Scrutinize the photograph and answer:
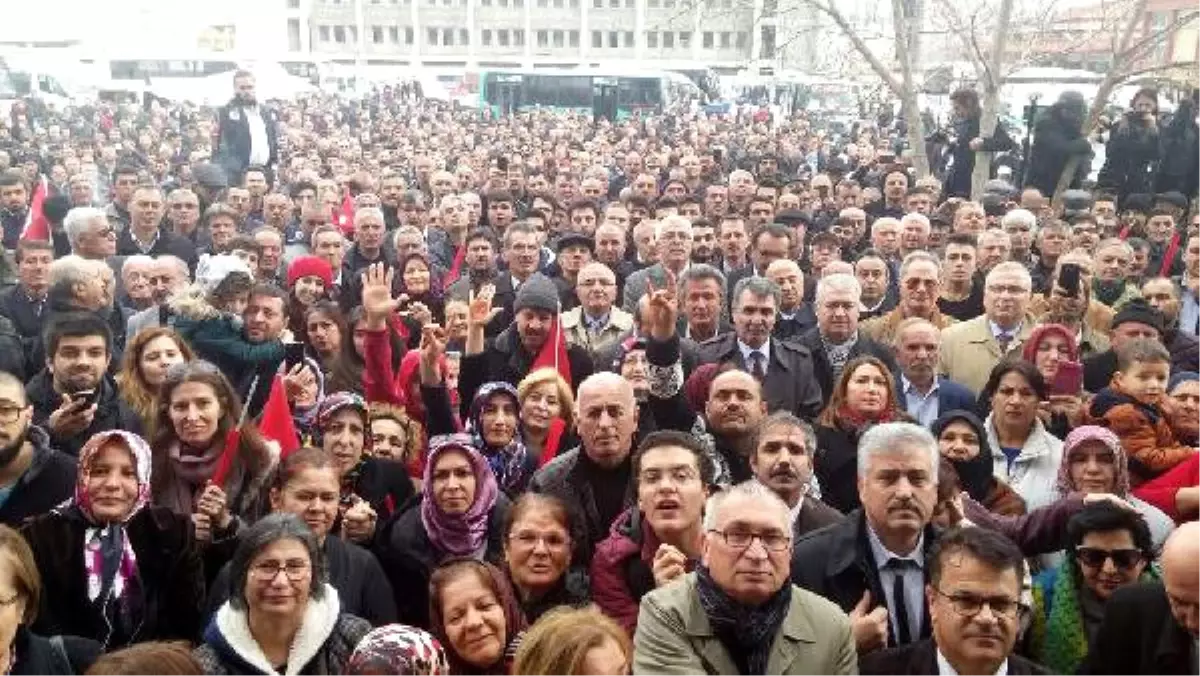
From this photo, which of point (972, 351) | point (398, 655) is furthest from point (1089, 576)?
point (972, 351)

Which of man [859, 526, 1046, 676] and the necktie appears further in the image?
the necktie

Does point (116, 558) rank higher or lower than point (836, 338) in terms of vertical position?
lower

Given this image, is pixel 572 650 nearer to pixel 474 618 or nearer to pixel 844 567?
pixel 474 618

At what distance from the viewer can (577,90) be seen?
35594 mm

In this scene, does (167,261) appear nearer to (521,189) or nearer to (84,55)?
(521,189)

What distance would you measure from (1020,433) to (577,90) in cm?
3201

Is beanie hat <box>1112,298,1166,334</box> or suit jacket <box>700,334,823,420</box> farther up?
beanie hat <box>1112,298,1166,334</box>

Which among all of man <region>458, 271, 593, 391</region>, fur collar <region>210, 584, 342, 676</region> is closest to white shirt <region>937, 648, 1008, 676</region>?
fur collar <region>210, 584, 342, 676</region>

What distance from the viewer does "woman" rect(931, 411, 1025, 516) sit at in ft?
13.7

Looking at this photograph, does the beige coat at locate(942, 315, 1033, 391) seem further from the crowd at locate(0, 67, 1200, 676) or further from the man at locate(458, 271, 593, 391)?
the man at locate(458, 271, 593, 391)

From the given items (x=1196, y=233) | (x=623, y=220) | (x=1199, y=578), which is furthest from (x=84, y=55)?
(x=1199, y=578)

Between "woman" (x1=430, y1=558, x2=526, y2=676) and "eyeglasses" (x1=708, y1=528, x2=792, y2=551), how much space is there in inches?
26.5

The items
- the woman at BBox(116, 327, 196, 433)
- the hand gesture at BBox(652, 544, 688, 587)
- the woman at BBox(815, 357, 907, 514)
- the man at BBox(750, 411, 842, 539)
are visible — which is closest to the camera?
the hand gesture at BBox(652, 544, 688, 587)

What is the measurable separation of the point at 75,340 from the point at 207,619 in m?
1.76
